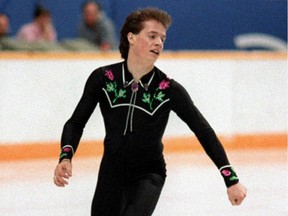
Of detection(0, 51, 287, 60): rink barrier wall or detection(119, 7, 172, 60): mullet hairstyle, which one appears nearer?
detection(119, 7, 172, 60): mullet hairstyle

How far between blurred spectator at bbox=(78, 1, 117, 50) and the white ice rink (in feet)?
6.58

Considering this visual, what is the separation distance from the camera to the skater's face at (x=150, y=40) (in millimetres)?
4055

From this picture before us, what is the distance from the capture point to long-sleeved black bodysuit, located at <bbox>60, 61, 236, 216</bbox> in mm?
4043

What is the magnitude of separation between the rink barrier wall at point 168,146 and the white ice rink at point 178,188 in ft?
0.74

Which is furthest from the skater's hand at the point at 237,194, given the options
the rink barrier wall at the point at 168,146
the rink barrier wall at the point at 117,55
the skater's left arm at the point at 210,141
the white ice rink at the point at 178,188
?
the rink barrier wall at the point at 117,55

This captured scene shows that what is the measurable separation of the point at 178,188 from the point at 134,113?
338 cm

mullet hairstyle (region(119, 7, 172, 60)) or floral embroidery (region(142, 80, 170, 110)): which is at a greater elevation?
mullet hairstyle (region(119, 7, 172, 60))

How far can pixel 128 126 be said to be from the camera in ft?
13.4

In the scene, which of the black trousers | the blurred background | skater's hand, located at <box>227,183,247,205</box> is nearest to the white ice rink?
the black trousers

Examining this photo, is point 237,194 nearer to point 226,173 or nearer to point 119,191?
point 226,173

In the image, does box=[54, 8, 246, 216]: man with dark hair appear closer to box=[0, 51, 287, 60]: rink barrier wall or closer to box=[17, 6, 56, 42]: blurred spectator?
box=[0, 51, 287, 60]: rink barrier wall

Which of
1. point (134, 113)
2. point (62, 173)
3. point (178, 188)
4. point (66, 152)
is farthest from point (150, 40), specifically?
point (178, 188)

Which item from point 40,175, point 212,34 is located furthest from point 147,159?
point 212,34

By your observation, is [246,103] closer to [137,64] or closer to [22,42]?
[22,42]
